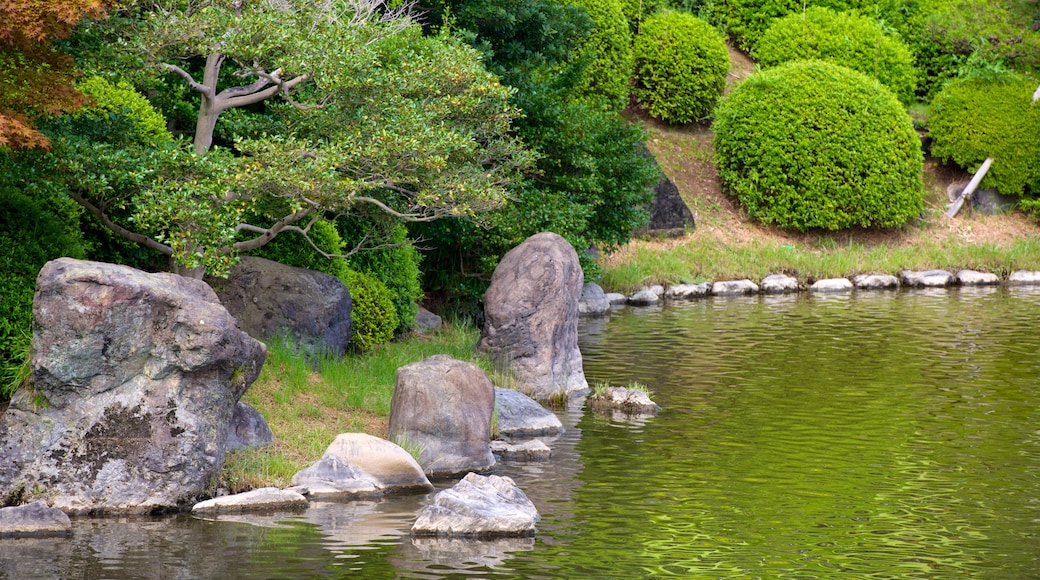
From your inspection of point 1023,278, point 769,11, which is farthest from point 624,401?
point 769,11

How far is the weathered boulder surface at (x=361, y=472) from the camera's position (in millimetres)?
12336

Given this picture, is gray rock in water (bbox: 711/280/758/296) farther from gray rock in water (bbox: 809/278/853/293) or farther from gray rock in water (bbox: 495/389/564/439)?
gray rock in water (bbox: 495/389/564/439)

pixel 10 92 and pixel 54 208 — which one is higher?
pixel 10 92

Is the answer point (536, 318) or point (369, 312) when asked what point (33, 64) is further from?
point (536, 318)

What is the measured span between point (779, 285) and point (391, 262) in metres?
14.8

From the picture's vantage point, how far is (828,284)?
3155 centimetres

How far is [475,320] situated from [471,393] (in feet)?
29.6

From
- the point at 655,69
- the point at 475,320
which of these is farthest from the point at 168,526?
the point at 655,69

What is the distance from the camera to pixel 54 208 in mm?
14008

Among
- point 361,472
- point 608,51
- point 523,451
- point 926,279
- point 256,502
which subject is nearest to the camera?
point 256,502

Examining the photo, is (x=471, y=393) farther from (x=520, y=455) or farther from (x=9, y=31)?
(x=9, y=31)

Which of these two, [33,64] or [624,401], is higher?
[33,64]

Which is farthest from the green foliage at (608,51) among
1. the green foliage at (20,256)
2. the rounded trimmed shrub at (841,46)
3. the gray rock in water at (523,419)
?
the green foliage at (20,256)

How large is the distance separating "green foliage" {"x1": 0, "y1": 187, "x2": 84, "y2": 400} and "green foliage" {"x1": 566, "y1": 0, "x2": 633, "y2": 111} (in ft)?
75.7
